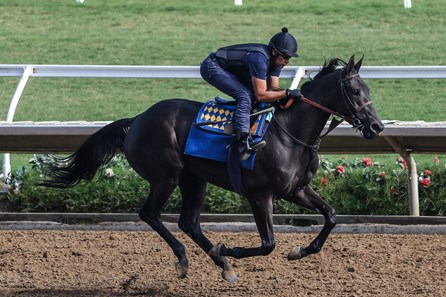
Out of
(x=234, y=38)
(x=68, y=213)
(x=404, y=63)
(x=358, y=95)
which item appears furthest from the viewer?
(x=234, y=38)

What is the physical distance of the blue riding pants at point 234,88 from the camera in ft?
24.2

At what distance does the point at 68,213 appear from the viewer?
392 inches

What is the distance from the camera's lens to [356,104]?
7.23 metres

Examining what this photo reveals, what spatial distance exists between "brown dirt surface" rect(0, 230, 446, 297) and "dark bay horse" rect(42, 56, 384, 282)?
27 centimetres

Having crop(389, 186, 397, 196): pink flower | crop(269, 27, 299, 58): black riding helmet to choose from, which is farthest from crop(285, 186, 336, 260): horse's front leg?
crop(389, 186, 397, 196): pink flower

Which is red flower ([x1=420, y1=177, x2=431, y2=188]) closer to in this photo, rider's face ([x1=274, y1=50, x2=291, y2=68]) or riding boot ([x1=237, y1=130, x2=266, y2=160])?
rider's face ([x1=274, y1=50, x2=291, y2=68])

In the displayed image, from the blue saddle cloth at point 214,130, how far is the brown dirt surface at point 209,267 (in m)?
0.93

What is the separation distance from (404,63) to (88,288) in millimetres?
9680

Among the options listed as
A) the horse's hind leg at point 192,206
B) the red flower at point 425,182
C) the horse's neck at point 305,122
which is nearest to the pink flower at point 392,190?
the red flower at point 425,182

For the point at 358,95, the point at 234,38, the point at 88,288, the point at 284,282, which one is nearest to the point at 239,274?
the point at 284,282

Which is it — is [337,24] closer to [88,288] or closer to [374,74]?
[374,74]

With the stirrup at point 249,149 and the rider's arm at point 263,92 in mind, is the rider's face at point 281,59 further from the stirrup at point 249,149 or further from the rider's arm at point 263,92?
the stirrup at point 249,149

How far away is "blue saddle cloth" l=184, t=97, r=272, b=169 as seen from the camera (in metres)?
7.54

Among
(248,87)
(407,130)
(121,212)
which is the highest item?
(248,87)
